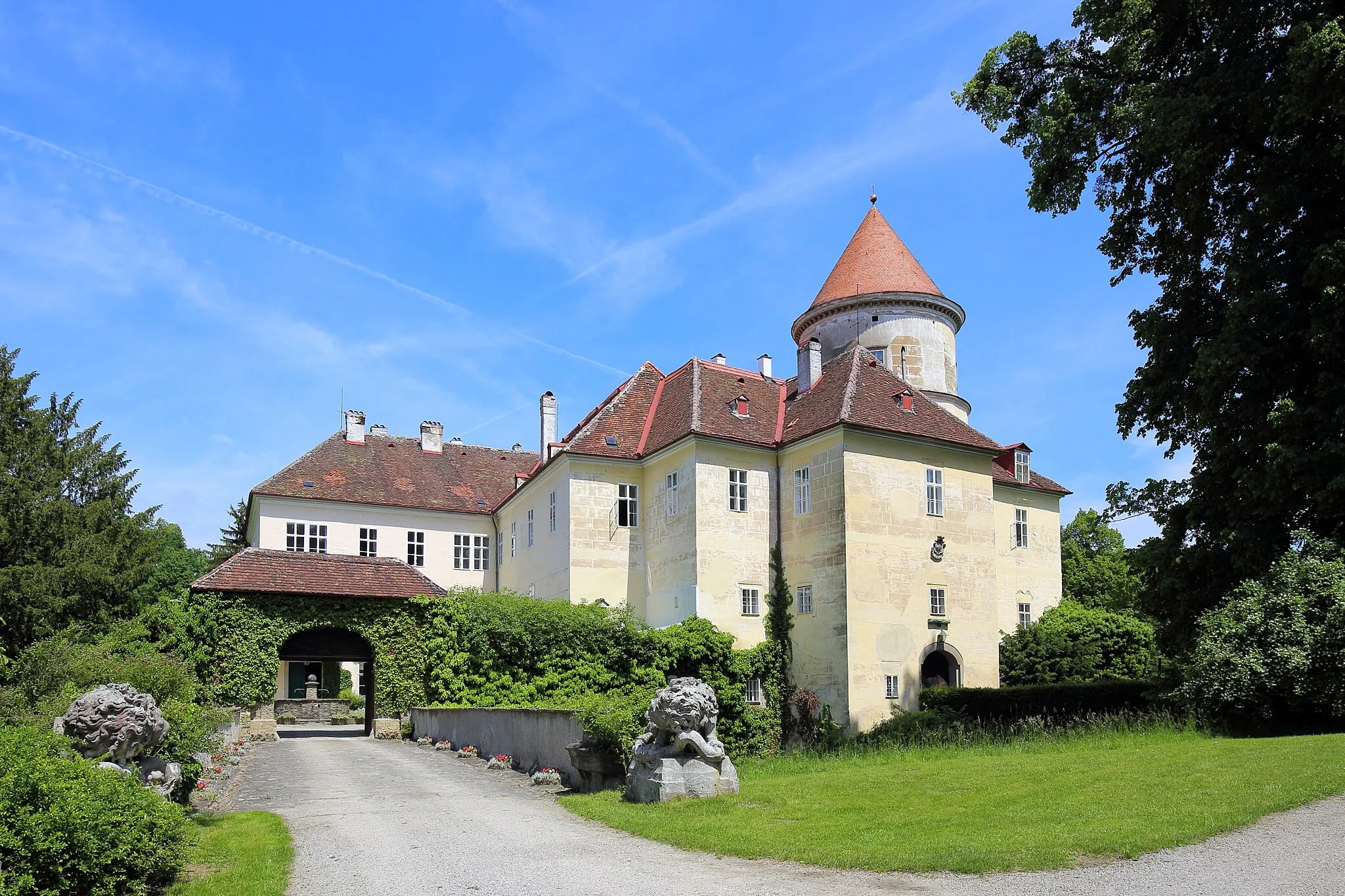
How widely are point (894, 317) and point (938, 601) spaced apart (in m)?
13.1

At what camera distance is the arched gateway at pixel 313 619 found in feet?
91.5

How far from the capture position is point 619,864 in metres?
9.41

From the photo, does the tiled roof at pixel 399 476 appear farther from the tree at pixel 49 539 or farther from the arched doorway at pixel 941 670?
the arched doorway at pixel 941 670

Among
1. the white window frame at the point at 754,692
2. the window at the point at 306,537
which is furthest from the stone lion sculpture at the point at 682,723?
the window at the point at 306,537

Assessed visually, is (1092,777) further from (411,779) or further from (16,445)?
(16,445)

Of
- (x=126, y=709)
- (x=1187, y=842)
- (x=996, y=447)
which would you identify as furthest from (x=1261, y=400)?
(x=126, y=709)

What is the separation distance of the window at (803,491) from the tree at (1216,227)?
10696 mm

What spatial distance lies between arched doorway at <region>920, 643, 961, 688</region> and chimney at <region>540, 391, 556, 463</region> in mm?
17281

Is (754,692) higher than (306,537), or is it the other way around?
(306,537)

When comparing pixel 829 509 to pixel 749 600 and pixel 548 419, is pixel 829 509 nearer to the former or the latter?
pixel 749 600

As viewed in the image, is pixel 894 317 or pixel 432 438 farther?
pixel 432 438

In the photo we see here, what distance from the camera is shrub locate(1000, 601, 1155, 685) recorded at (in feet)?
110

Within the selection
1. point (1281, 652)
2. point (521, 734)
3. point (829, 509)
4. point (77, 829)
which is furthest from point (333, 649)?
point (1281, 652)

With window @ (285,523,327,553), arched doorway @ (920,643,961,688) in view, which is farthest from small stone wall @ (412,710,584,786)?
window @ (285,523,327,553)
